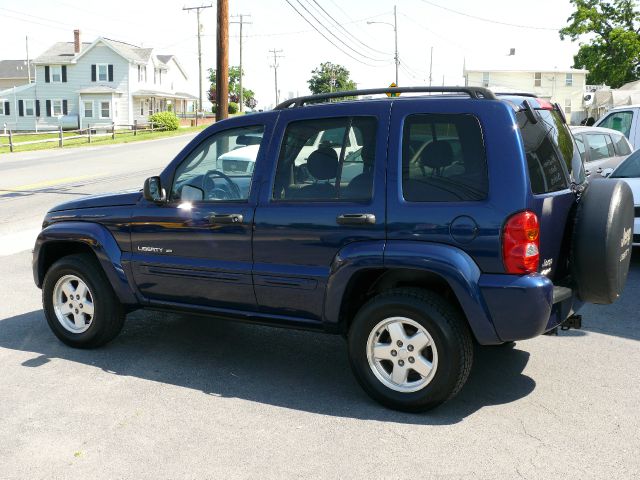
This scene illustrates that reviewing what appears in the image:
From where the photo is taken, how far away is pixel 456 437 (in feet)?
14.2

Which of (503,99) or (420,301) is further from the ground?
(503,99)

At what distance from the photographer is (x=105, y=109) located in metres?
64.3

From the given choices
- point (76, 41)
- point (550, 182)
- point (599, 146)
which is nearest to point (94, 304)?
point (550, 182)

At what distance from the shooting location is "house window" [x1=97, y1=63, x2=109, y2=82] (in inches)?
2574

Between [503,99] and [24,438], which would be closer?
[24,438]

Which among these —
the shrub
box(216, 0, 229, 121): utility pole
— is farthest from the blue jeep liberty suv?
the shrub

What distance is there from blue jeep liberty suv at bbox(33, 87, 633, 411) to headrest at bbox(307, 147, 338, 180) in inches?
0.4

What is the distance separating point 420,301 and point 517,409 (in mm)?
936

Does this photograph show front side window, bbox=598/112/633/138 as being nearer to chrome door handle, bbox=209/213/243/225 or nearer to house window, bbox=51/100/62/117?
chrome door handle, bbox=209/213/243/225

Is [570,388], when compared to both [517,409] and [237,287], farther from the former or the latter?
[237,287]

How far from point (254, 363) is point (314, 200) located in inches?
57.0

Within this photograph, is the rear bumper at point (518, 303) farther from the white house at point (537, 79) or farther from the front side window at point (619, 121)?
the white house at point (537, 79)

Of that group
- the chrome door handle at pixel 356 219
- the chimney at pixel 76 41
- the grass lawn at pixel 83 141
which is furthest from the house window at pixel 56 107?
the chrome door handle at pixel 356 219

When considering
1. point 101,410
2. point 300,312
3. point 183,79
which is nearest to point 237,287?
point 300,312
